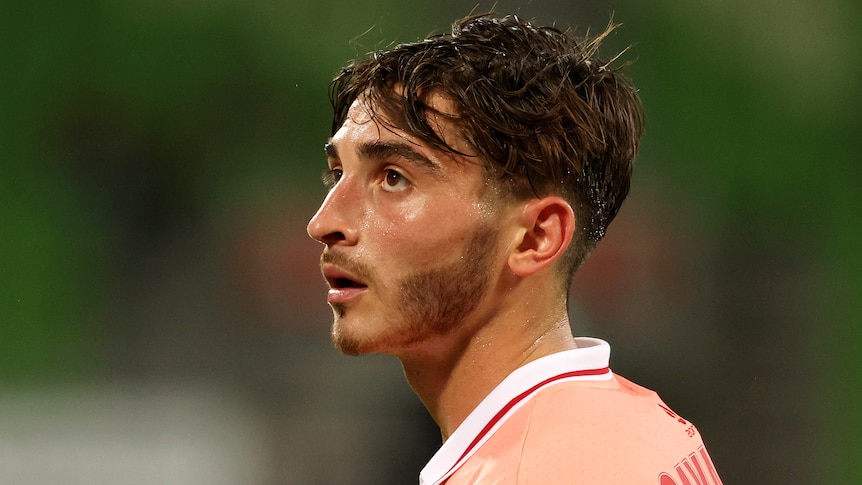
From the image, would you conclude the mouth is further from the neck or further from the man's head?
the neck

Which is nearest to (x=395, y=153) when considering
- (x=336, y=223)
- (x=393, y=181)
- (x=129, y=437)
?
(x=393, y=181)

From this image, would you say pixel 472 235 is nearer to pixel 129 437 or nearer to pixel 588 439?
pixel 588 439

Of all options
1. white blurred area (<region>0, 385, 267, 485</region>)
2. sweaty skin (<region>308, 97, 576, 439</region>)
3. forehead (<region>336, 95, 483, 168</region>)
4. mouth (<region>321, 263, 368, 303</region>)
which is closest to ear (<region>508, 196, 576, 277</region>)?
sweaty skin (<region>308, 97, 576, 439</region>)

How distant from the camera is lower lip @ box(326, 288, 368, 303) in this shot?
64.3 inches

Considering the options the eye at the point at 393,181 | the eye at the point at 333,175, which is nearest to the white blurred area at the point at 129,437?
the eye at the point at 333,175

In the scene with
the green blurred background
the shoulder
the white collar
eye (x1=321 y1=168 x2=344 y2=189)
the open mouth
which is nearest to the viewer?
the shoulder

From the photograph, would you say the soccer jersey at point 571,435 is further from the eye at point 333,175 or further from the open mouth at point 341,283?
the eye at point 333,175

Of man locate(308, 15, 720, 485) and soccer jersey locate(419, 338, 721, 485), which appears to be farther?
man locate(308, 15, 720, 485)

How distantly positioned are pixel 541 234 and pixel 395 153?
277 mm

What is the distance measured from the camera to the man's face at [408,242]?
1.60 metres

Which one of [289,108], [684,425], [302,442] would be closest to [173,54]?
[289,108]

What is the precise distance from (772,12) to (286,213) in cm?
190

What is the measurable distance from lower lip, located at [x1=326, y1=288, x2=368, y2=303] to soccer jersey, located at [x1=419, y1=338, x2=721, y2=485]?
0.89 feet

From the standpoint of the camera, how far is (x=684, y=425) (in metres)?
1.65
